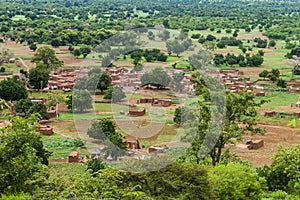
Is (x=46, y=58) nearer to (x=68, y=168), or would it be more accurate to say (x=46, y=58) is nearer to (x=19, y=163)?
(x=68, y=168)

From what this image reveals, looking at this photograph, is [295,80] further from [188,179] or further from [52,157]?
[188,179]

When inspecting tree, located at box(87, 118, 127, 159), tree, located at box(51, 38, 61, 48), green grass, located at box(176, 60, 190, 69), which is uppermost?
tree, located at box(51, 38, 61, 48)

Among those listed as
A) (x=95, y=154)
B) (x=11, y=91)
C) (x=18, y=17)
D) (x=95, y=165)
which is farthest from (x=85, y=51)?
(x=18, y=17)

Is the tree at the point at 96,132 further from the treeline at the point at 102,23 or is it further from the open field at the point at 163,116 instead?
the treeline at the point at 102,23

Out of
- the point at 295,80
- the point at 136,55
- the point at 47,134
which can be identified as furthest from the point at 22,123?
the point at 136,55

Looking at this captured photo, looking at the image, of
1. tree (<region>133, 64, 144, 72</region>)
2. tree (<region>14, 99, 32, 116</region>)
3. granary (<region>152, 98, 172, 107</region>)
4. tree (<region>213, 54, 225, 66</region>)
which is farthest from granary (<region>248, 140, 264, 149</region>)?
tree (<region>213, 54, 225, 66</region>)

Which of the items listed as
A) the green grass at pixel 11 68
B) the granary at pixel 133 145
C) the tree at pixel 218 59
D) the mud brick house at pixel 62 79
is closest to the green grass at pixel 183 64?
the tree at pixel 218 59

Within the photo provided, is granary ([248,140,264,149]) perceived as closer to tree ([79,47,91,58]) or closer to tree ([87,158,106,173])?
tree ([87,158,106,173])
